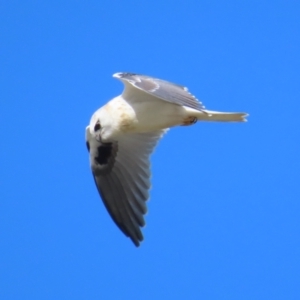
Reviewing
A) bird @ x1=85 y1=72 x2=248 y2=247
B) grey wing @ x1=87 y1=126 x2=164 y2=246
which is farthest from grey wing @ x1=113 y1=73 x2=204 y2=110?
grey wing @ x1=87 y1=126 x2=164 y2=246

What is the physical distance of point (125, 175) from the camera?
8883mm

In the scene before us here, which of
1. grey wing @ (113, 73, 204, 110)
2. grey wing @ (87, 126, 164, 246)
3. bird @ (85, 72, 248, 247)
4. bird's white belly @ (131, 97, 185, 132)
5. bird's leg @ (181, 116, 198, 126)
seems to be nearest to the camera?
grey wing @ (113, 73, 204, 110)

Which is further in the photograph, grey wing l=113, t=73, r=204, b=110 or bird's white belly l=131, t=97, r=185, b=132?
bird's white belly l=131, t=97, r=185, b=132

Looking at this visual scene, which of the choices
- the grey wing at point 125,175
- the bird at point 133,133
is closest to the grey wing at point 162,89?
the bird at point 133,133

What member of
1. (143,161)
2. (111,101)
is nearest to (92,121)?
(111,101)

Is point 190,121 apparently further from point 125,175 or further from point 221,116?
point 125,175

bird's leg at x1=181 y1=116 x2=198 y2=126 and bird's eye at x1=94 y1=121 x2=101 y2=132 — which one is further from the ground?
bird's eye at x1=94 y1=121 x2=101 y2=132

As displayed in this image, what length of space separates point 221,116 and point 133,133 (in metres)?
0.92

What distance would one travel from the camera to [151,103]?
7.99 m

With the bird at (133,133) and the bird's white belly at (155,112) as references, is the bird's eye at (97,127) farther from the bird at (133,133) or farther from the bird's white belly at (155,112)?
the bird's white belly at (155,112)

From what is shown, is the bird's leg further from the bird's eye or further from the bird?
the bird's eye

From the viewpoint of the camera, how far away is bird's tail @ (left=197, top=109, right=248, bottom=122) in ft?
26.5

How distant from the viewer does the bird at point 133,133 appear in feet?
25.7

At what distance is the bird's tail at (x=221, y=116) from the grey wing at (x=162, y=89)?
0.93 feet
